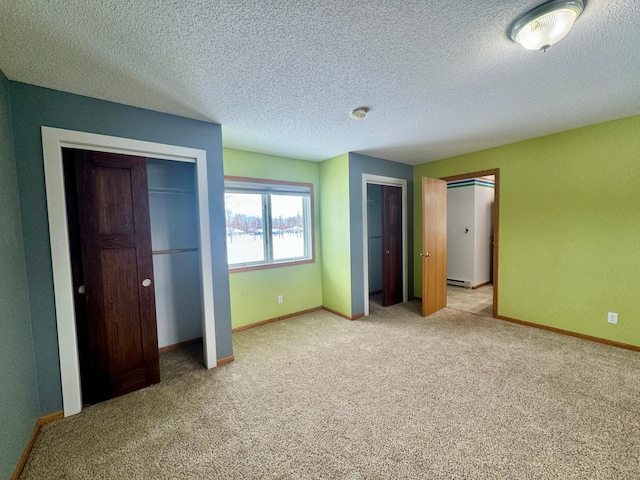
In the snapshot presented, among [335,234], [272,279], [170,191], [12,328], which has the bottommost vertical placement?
[272,279]

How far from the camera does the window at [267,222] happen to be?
11.5 ft

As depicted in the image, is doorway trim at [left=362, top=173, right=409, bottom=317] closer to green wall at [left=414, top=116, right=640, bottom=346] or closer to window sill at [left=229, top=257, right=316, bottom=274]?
window sill at [left=229, top=257, right=316, bottom=274]

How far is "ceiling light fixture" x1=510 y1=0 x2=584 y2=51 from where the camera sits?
1.24m

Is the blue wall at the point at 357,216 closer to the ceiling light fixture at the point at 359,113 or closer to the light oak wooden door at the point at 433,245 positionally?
the light oak wooden door at the point at 433,245

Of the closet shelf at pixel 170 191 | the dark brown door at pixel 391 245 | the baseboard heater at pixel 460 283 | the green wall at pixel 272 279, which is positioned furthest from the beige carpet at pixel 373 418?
the baseboard heater at pixel 460 283

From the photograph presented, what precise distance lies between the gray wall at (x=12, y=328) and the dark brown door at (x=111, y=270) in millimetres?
296

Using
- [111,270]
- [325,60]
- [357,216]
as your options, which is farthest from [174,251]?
[325,60]

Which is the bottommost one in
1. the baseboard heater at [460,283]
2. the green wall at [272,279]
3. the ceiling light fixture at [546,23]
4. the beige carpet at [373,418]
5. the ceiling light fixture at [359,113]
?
the beige carpet at [373,418]

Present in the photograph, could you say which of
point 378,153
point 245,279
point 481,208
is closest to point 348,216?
point 378,153

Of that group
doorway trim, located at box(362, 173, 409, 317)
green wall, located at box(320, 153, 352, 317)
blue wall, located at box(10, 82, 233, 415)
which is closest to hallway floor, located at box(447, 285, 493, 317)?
doorway trim, located at box(362, 173, 409, 317)

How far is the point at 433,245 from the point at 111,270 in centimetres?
399

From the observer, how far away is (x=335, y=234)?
399 centimetres

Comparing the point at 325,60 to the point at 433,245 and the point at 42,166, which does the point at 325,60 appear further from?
the point at 433,245

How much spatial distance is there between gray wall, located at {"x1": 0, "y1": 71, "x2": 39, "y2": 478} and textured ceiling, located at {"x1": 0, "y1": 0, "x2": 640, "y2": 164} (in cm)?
59
